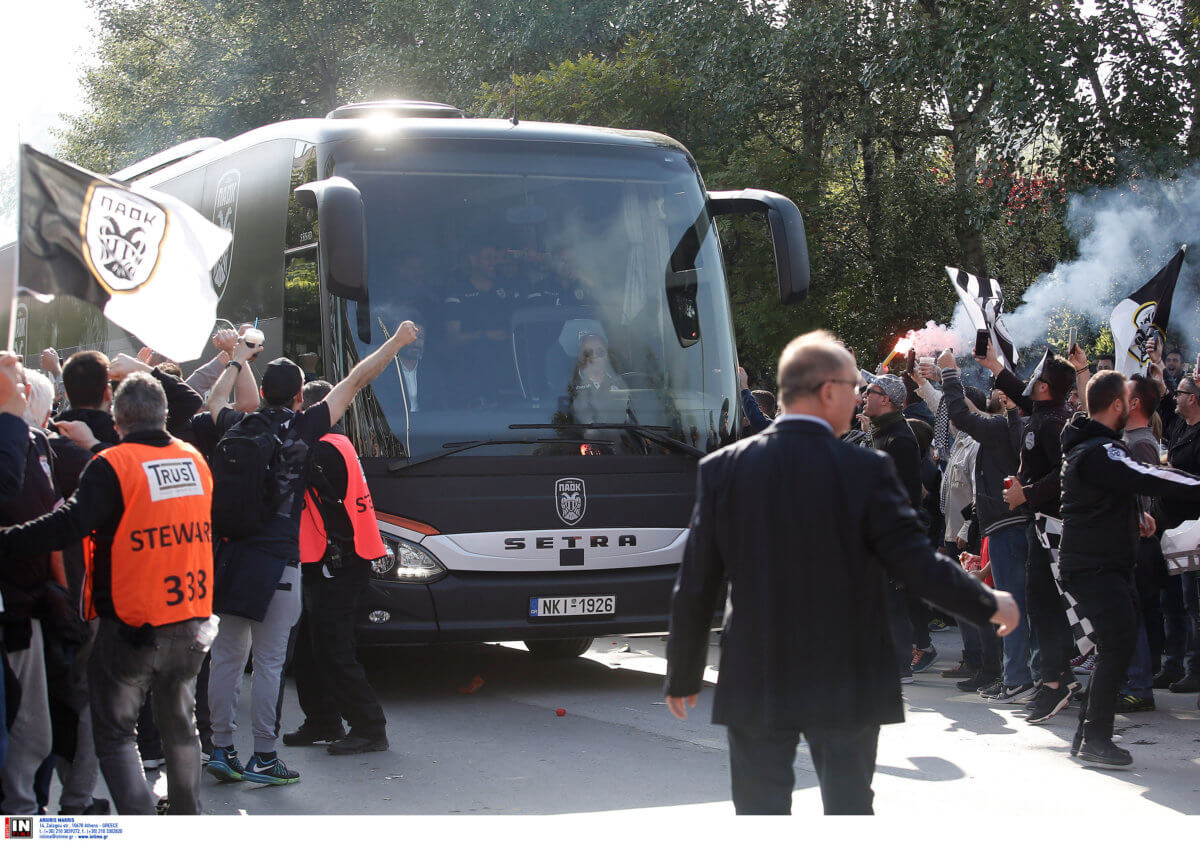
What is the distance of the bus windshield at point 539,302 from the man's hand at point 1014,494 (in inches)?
68.6

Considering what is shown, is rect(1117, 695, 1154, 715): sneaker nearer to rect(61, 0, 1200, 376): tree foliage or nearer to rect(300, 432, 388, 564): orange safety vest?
rect(300, 432, 388, 564): orange safety vest

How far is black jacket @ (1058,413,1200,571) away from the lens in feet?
20.9

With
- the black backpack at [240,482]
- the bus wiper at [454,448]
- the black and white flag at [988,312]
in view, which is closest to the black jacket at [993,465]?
the black and white flag at [988,312]

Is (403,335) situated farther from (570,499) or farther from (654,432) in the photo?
(654,432)

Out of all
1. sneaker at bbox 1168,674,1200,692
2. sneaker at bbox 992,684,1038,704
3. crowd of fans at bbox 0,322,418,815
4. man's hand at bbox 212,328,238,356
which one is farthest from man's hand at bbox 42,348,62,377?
sneaker at bbox 1168,674,1200,692

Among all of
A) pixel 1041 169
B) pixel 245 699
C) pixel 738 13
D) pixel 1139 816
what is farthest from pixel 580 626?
pixel 738 13

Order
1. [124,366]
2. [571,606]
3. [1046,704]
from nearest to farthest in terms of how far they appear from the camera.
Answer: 1. [124,366]
2. [1046,704]
3. [571,606]

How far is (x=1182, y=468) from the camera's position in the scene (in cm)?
870

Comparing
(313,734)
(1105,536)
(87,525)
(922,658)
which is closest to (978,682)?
(922,658)

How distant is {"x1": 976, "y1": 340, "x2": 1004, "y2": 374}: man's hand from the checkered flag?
1.08m

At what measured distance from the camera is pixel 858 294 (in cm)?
2036

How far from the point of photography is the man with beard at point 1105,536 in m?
6.38

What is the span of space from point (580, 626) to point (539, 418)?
4.09 ft

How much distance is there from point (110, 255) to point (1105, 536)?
4726 mm
